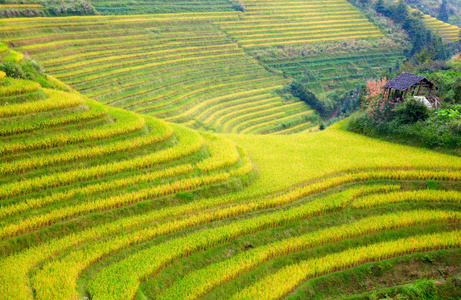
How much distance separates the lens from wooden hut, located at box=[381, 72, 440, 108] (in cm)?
2297

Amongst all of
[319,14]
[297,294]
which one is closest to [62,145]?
[297,294]

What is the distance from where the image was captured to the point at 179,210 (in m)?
12.4

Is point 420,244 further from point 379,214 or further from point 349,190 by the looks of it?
point 349,190

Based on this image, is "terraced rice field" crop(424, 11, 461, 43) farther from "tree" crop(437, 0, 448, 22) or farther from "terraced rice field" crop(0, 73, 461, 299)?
"terraced rice field" crop(0, 73, 461, 299)

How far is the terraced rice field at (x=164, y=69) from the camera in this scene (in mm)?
32094

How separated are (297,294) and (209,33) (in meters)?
45.7

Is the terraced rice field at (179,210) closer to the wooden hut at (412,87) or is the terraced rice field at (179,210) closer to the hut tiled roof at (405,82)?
the wooden hut at (412,87)

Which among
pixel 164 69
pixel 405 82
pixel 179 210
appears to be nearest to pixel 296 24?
pixel 164 69

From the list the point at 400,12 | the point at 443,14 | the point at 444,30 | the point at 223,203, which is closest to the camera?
the point at 223,203

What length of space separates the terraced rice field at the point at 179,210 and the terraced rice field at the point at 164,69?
54.7ft

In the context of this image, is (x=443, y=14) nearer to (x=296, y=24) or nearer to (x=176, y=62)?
(x=296, y=24)

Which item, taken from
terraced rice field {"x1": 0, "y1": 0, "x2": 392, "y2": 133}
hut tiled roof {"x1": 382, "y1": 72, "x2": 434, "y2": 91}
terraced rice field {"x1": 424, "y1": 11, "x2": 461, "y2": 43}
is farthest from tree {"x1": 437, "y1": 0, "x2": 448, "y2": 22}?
hut tiled roof {"x1": 382, "y1": 72, "x2": 434, "y2": 91}

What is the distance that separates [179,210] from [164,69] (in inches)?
1155

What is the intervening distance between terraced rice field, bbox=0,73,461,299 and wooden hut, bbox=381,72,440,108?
7.36 meters
